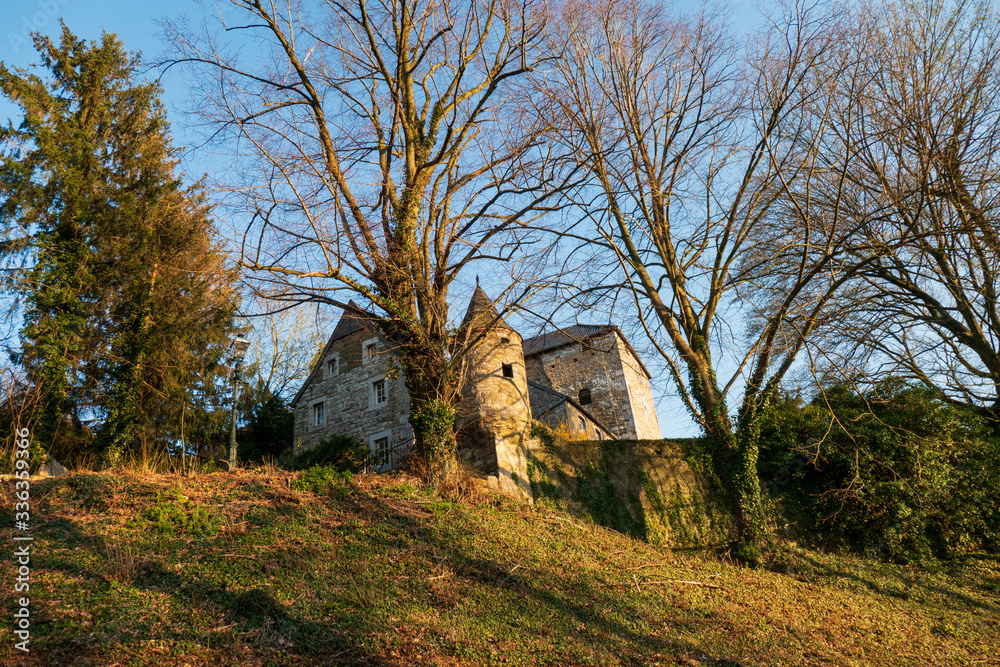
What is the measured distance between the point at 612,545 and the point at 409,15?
9.76m

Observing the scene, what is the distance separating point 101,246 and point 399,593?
1145 cm

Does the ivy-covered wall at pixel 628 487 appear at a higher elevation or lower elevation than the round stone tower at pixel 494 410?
lower

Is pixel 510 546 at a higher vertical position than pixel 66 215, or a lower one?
lower

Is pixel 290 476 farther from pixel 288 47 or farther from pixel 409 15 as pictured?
pixel 409 15

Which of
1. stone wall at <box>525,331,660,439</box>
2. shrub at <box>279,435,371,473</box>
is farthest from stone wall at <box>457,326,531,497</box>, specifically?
stone wall at <box>525,331,660,439</box>

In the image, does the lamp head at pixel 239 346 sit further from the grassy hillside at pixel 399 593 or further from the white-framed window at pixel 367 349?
the white-framed window at pixel 367 349

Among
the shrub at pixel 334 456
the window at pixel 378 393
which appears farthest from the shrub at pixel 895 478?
the window at pixel 378 393

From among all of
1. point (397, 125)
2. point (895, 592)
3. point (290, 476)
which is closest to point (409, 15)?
point (397, 125)

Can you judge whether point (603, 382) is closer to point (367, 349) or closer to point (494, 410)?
point (367, 349)

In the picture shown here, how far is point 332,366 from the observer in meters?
22.0

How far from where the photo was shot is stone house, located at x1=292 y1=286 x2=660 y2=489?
497 inches

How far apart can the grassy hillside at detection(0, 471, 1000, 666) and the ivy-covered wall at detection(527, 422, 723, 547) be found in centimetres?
204

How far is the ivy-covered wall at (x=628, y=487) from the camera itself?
1245 centimetres

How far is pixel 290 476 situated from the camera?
9492 mm
